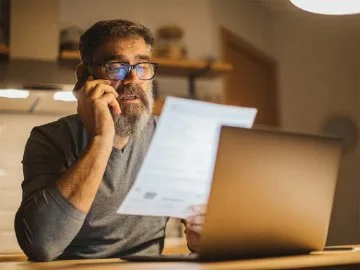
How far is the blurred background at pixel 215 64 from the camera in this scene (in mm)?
2395

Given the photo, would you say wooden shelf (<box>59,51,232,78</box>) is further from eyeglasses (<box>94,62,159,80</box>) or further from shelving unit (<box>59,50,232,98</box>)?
eyeglasses (<box>94,62,159,80</box>)

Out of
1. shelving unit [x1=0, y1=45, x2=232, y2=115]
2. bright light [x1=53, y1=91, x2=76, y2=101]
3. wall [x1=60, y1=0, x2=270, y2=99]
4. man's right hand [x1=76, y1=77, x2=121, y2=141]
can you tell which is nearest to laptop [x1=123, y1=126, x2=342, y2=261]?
man's right hand [x1=76, y1=77, x2=121, y2=141]

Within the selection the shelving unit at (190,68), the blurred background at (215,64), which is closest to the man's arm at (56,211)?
the blurred background at (215,64)

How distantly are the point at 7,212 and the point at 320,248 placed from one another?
155 cm

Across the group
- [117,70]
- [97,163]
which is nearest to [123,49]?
[117,70]

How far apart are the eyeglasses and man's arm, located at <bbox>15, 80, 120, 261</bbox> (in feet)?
0.55

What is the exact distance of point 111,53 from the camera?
4.99ft

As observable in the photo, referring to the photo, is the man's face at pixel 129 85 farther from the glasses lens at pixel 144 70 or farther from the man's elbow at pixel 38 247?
the man's elbow at pixel 38 247

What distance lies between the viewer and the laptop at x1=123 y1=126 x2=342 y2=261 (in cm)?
95

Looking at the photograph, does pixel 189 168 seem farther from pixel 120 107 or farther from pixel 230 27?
pixel 230 27

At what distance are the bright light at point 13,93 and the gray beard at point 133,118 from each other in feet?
3.31

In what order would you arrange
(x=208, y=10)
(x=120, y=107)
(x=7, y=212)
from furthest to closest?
1. (x=208, y=10)
2. (x=7, y=212)
3. (x=120, y=107)

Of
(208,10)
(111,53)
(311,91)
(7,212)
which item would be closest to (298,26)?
(311,91)

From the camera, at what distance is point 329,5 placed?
4.99 feet
